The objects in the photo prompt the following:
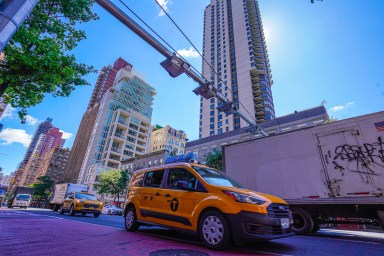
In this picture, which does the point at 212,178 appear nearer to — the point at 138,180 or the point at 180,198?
the point at 180,198

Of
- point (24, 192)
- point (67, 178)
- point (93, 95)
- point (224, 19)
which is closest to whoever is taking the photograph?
point (24, 192)

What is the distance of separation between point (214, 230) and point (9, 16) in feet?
16.2

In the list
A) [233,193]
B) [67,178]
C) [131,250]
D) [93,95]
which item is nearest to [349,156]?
[233,193]

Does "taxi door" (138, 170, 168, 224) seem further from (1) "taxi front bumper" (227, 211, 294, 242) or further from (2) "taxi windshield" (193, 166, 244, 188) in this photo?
(1) "taxi front bumper" (227, 211, 294, 242)

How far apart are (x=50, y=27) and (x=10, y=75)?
10.1 ft

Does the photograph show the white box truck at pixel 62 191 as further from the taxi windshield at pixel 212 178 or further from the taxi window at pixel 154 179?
the taxi windshield at pixel 212 178

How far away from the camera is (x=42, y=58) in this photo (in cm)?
695

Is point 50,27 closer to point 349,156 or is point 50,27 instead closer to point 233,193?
point 233,193

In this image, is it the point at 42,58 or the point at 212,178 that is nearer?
the point at 212,178

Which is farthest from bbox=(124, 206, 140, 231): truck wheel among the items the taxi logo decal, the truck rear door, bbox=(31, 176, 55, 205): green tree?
bbox=(31, 176, 55, 205): green tree

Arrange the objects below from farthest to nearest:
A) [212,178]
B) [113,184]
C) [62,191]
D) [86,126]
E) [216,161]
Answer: [86,126] < [113,184] < [216,161] < [62,191] < [212,178]

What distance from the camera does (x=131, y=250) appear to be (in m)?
3.30

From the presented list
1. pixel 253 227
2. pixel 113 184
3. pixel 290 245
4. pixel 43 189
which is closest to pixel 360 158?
pixel 290 245

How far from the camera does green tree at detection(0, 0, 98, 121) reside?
274 inches
